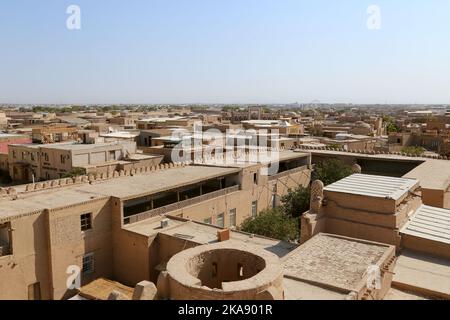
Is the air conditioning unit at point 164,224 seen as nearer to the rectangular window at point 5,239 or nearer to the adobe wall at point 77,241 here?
the adobe wall at point 77,241

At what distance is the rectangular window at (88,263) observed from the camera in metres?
19.9

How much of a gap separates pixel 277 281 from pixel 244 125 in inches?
2533

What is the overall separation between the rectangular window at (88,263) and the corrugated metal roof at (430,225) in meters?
14.3

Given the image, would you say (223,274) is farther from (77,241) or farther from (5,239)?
(5,239)

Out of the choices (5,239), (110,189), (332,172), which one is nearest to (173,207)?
(110,189)

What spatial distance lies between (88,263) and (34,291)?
8.84 feet

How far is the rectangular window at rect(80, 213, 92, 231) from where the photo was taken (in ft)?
64.4

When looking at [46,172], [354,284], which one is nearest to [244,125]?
[46,172]

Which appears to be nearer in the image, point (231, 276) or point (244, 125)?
point (231, 276)

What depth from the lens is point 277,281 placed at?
1074 cm

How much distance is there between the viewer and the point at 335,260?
50.4 ft

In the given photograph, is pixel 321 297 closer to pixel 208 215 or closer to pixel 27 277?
pixel 27 277

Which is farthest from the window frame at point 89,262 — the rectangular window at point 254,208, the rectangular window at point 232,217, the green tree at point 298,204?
the green tree at point 298,204
